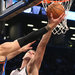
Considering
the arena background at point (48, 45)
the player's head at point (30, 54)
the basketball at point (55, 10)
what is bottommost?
the arena background at point (48, 45)

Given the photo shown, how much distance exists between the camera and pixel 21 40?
1.94 m

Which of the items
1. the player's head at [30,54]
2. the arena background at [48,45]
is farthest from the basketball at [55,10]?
the arena background at [48,45]

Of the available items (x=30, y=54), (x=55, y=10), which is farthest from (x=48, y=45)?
(x=55, y=10)

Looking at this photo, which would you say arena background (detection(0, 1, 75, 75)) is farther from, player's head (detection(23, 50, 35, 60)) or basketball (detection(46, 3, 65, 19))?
basketball (detection(46, 3, 65, 19))

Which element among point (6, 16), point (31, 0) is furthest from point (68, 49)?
point (31, 0)

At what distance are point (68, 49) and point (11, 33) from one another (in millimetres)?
3637

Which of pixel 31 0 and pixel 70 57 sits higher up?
pixel 31 0

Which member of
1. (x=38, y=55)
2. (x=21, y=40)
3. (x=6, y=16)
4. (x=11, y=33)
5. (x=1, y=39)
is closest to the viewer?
(x=21, y=40)

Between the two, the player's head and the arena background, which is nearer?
the player's head

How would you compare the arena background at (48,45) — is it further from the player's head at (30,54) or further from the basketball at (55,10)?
the basketball at (55,10)

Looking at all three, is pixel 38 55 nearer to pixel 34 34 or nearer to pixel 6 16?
pixel 34 34

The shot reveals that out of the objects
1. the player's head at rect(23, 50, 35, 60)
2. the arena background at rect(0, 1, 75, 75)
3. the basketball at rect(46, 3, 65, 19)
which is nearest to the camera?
the basketball at rect(46, 3, 65, 19)

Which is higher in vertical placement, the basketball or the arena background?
the basketball

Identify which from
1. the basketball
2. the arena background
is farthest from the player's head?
the arena background
